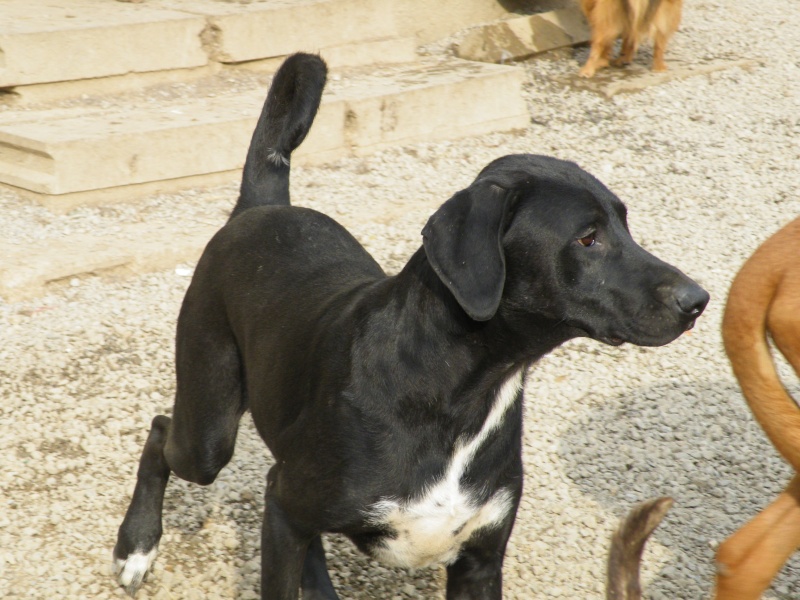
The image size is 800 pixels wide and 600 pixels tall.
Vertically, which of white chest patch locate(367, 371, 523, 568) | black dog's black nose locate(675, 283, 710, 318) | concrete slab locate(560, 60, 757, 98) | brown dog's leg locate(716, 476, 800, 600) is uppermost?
black dog's black nose locate(675, 283, 710, 318)

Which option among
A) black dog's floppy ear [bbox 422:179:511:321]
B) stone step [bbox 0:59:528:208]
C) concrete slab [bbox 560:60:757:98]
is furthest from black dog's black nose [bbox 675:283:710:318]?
concrete slab [bbox 560:60:757:98]

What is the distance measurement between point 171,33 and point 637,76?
4.38 metres

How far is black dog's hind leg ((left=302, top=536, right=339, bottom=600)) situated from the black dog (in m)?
0.51

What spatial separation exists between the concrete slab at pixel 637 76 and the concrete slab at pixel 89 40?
3546 mm

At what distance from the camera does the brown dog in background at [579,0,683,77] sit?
358 inches

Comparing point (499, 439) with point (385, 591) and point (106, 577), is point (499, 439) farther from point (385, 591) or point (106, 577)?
point (106, 577)

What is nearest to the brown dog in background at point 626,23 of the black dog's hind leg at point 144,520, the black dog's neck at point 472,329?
the black dog's hind leg at point 144,520

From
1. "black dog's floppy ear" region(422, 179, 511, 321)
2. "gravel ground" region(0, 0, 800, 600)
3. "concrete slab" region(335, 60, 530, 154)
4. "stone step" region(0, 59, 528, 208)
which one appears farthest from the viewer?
"concrete slab" region(335, 60, 530, 154)

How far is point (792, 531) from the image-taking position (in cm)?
304

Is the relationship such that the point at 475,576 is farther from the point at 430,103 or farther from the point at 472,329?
the point at 430,103

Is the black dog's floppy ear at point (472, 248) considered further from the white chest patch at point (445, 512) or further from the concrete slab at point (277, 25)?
the concrete slab at point (277, 25)

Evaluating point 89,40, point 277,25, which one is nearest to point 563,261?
point 89,40

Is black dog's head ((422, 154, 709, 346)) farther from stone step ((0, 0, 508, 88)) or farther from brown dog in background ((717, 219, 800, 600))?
stone step ((0, 0, 508, 88))

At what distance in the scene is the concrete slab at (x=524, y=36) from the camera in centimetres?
904
